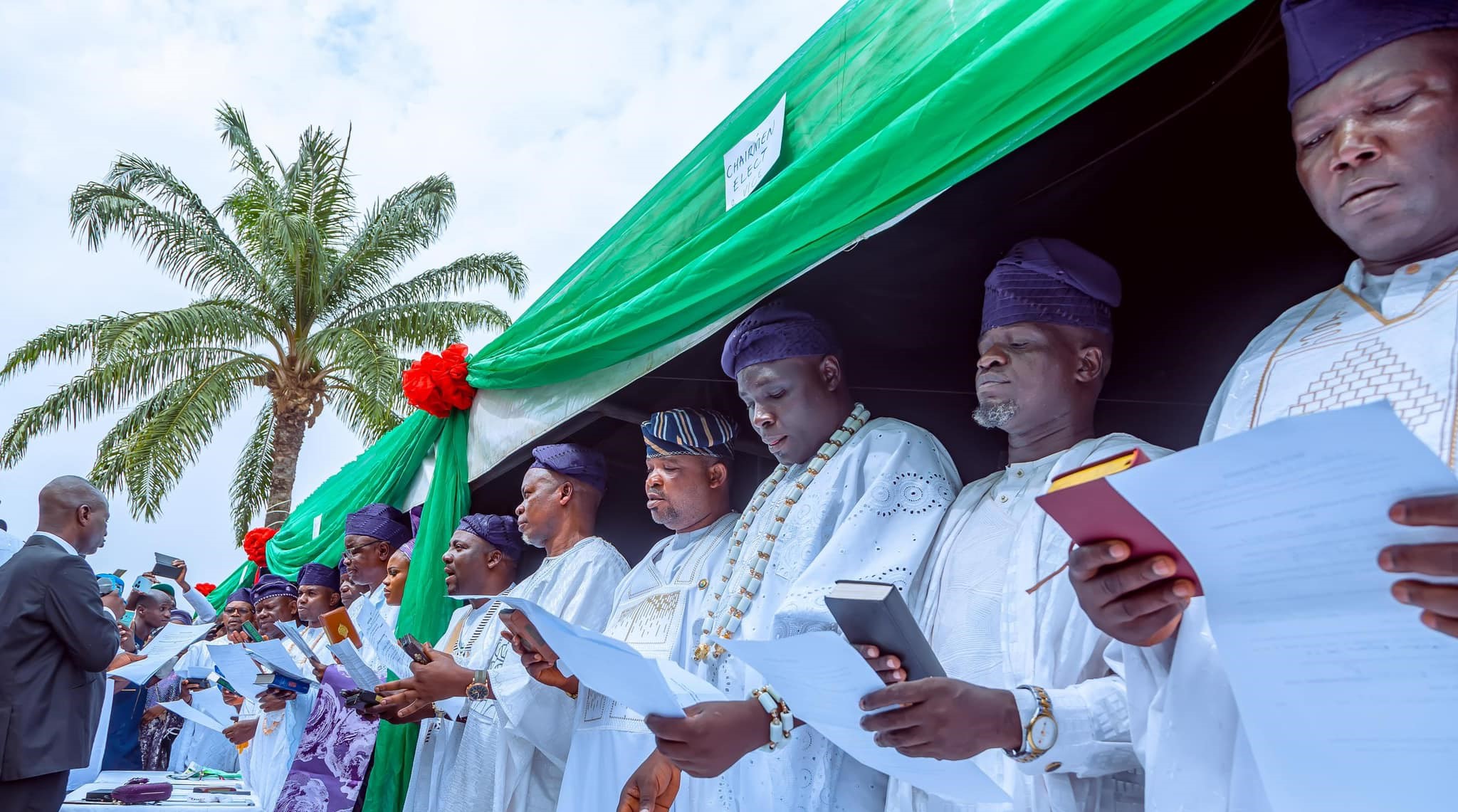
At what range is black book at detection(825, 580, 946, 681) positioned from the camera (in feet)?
5.26

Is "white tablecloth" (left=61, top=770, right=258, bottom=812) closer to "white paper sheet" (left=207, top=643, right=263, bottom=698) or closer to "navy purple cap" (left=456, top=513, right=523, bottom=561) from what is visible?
→ "white paper sheet" (left=207, top=643, right=263, bottom=698)

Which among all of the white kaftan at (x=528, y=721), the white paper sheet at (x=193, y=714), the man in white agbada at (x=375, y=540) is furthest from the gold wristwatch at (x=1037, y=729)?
the white paper sheet at (x=193, y=714)

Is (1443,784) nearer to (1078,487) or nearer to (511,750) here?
(1078,487)

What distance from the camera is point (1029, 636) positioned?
1.97 m

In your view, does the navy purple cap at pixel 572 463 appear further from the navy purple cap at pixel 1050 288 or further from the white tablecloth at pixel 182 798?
the navy purple cap at pixel 1050 288

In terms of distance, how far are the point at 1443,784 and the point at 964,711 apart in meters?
0.67

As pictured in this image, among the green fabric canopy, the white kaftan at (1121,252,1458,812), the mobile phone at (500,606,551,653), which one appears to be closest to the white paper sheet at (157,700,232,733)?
the green fabric canopy

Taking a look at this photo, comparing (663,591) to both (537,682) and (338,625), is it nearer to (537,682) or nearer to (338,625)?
(537,682)

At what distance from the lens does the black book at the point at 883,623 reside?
1.60m

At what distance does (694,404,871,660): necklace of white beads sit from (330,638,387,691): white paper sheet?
1616 mm

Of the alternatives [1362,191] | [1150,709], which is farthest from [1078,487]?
[1362,191]

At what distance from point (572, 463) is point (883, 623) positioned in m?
3.10

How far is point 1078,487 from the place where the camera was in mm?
1180

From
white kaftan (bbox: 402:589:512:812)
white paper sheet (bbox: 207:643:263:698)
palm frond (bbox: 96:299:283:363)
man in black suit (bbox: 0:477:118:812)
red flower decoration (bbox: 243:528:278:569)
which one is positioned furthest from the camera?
palm frond (bbox: 96:299:283:363)
